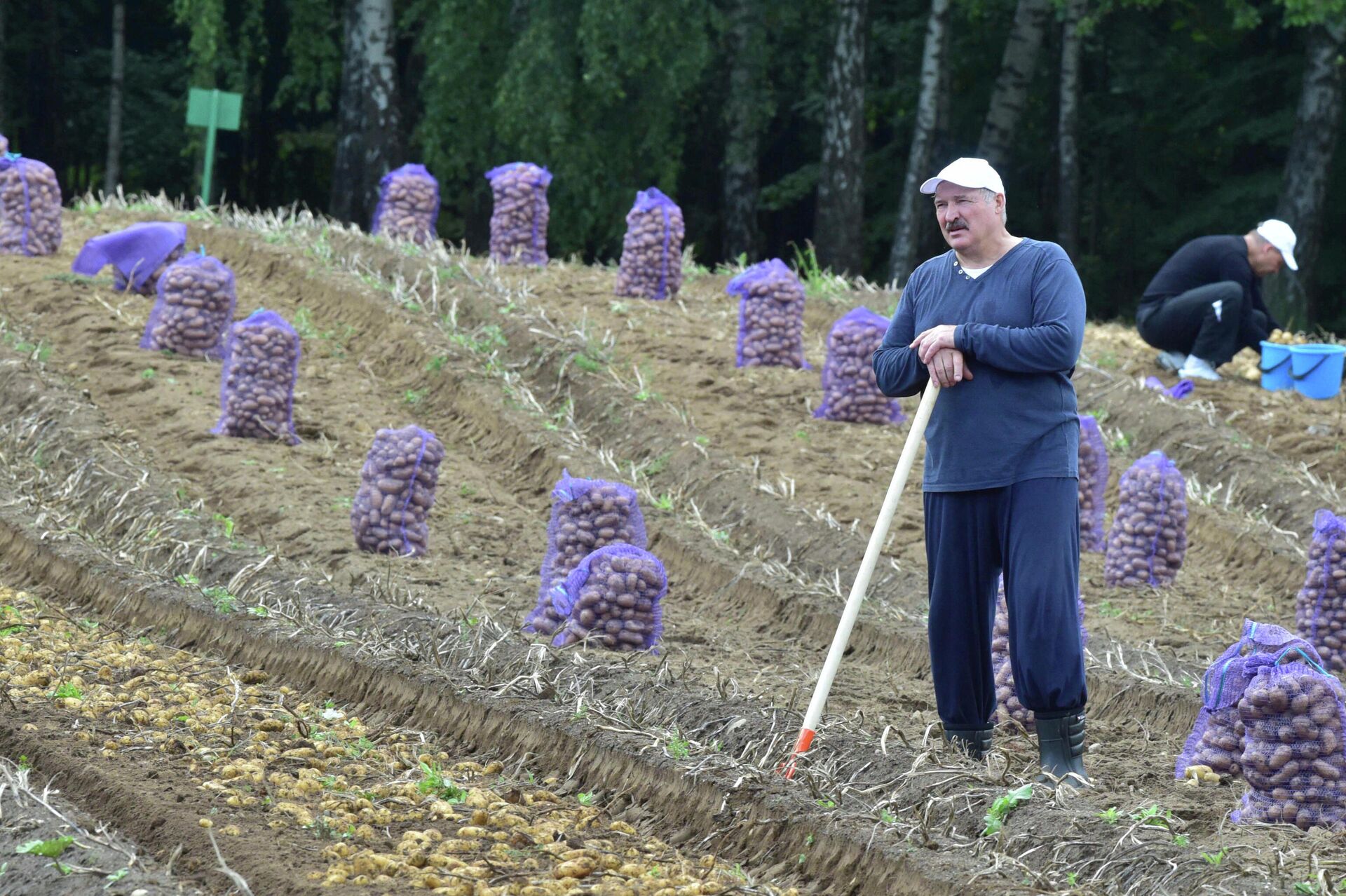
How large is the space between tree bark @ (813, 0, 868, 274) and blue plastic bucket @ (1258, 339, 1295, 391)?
Answer: 23.4ft

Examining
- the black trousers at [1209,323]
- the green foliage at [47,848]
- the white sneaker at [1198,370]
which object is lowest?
the green foliage at [47,848]

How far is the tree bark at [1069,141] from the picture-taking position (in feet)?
63.1

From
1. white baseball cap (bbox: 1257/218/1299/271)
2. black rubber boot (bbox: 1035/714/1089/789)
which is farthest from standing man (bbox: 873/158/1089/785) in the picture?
white baseball cap (bbox: 1257/218/1299/271)

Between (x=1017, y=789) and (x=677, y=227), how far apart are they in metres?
7.76

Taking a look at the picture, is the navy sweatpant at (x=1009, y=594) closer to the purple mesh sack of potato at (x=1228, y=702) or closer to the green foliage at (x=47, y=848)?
the purple mesh sack of potato at (x=1228, y=702)

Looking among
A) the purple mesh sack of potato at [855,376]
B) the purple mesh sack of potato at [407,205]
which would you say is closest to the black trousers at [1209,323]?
the purple mesh sack of potato at [855,376]

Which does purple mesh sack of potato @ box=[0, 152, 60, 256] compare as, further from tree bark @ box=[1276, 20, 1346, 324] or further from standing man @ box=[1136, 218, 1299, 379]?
tree bark @ box=[1276, 20, 1346, 324]

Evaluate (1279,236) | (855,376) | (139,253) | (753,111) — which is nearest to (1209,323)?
(1279,236)

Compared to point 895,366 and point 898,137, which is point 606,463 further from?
point 898,137

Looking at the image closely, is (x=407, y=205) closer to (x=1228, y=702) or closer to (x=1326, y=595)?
(x=1326, y=595)

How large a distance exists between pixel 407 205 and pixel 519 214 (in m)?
1.02

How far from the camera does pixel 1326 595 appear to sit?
5.90 meters

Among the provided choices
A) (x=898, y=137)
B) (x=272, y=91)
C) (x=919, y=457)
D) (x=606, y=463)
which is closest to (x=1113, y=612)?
(x=919, y=457)

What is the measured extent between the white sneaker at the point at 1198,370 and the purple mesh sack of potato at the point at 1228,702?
260 inches
